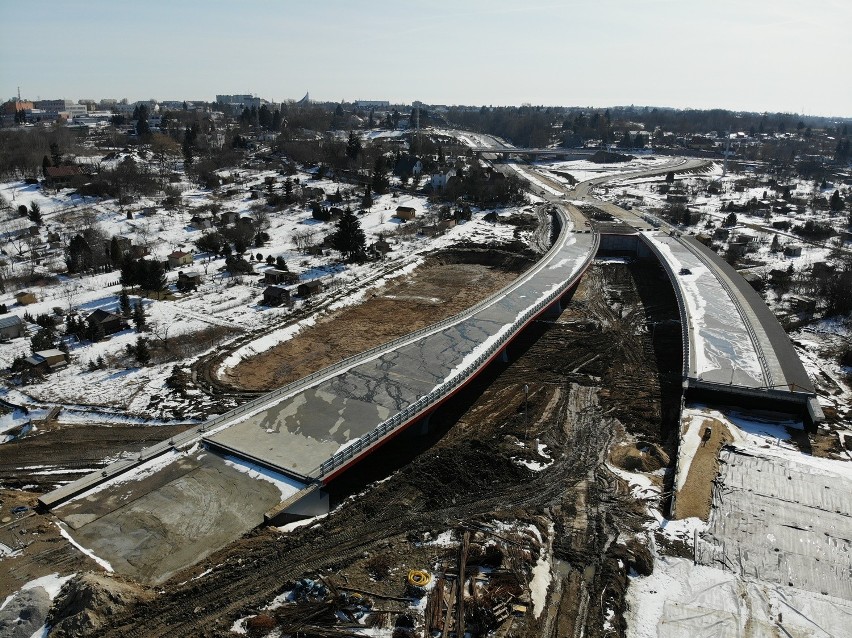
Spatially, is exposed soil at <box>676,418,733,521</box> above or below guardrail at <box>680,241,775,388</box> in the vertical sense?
below

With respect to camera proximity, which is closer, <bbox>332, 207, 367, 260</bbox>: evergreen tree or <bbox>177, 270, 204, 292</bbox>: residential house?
<bbox>177, 270, 204, 292</bbox>: residential house

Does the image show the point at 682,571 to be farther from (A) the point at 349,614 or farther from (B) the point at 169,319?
(B) the point at 169,319

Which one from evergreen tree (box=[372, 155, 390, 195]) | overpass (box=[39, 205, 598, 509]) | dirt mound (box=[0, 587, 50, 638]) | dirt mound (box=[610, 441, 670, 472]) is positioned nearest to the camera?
dirt mound (box=[0, 587, 50, 638])

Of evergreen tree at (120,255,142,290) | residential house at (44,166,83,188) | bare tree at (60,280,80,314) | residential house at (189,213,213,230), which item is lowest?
bare tree at (60,280,80,314)

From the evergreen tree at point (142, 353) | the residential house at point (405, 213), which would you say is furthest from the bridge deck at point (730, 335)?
the residential house at point (405, 213)

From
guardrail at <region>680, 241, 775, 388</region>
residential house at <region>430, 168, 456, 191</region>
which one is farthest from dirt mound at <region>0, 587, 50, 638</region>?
residential house at <region>430, 168, 456, 191</region>

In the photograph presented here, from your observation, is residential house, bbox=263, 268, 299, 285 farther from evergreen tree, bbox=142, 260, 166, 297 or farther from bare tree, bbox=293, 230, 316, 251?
bare tree, bbox=293, 230, 316, 251

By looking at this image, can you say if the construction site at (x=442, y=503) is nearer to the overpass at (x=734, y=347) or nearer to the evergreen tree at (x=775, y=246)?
the overpass at (x=734, y=347)
